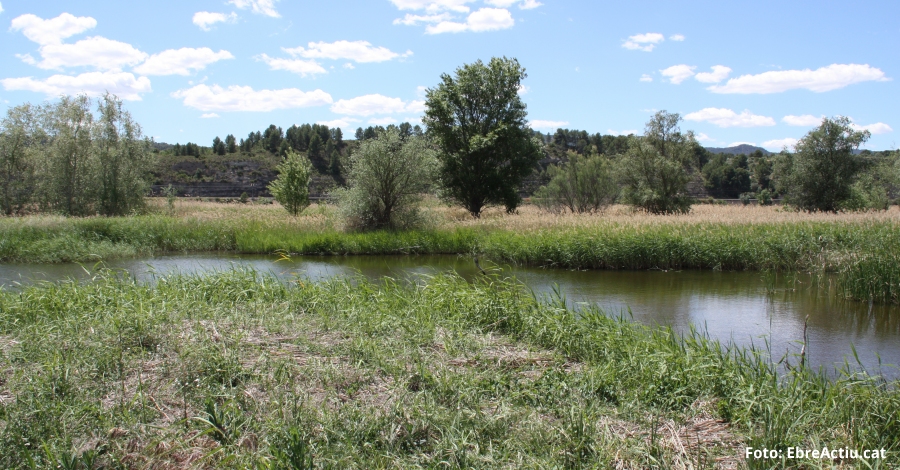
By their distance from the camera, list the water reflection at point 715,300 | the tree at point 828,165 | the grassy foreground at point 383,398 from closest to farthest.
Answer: the grassy foreground at point 383,398 → the water reflection at point 715,300 → the tree at point 828,165

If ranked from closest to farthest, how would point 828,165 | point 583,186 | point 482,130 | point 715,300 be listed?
point 715,300 → point 482,130 → point 828,165 → point 583,186

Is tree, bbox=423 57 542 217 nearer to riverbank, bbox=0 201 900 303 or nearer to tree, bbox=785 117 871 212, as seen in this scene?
riverbank, bbox=0 201 900 303

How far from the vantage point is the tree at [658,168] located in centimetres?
3152

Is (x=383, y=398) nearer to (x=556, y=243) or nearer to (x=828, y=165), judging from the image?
(x=556, y=243)

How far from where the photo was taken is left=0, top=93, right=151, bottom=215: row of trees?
29203 mm

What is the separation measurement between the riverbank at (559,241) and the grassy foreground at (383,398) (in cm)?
766

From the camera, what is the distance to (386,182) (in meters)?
23.3

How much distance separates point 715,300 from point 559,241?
6118mm

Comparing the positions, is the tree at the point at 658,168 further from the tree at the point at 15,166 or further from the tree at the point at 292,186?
the tree at the point at 15,166

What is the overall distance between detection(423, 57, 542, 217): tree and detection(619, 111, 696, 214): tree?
7.79m

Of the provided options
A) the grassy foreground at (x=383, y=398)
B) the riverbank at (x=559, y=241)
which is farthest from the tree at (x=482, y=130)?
the grassy foreground at (x=383, y=398)

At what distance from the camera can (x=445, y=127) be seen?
1075 inches

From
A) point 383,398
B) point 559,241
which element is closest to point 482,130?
point 559,241

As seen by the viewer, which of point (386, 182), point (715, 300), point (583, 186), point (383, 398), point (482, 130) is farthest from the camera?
point (583, 186)
